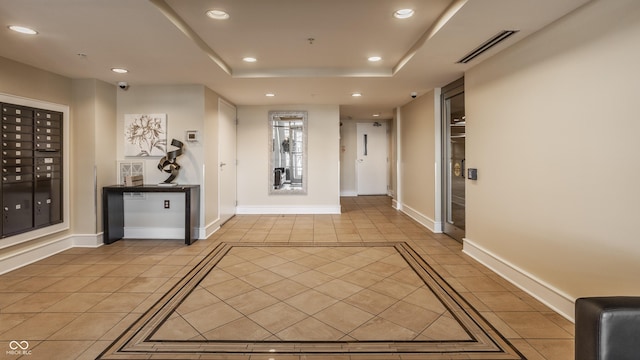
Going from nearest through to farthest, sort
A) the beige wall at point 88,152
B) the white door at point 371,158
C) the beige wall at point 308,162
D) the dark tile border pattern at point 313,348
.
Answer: the dark tile border pattern at point 313,348 → the beige wall at point 88,152 → the beige wall at point 308,162 → the white door at point 371,158

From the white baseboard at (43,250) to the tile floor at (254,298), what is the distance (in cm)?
12

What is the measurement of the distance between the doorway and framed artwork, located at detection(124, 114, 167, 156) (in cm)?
417

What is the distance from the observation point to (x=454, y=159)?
15.4ft

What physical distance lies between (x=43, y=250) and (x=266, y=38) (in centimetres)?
364

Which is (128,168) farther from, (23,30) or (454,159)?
(454,159)

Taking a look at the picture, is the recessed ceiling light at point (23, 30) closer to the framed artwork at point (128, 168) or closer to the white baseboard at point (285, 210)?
the framed artwork at point (128, 168)

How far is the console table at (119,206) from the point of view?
4387 millimetres

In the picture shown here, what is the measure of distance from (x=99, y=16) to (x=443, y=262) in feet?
12.9

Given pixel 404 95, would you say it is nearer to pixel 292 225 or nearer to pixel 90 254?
pixel 292 225

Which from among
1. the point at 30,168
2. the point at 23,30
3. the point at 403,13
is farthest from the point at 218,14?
the point at 30,168

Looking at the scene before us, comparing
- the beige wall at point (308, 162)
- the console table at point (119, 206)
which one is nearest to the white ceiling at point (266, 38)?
the console table at point (119, 206)

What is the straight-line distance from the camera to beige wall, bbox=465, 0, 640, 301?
77.4 inches

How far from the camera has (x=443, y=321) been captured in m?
2.33

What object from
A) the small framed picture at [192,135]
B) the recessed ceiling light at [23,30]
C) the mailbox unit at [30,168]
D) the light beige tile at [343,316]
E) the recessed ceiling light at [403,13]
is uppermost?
the recessed ceiling light at [403,13]
